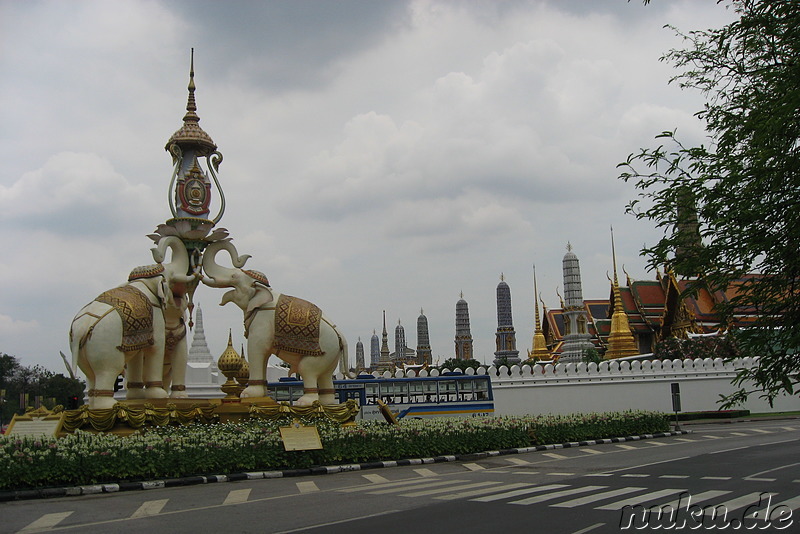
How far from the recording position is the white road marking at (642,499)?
30.6 feet

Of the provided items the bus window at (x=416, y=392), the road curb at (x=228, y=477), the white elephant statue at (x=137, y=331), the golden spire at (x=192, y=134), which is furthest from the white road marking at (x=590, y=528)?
the bus window at (x=416, y=392)

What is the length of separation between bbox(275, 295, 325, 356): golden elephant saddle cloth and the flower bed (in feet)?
5.47

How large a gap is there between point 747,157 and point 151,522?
853 cm

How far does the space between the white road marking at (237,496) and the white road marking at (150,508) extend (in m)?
0.91

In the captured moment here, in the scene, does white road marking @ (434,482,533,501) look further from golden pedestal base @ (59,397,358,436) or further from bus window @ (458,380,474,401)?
bus window @ (458,380,474,401)

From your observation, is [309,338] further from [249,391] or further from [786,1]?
[786,1]

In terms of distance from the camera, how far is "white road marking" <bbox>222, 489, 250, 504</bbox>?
10.7m

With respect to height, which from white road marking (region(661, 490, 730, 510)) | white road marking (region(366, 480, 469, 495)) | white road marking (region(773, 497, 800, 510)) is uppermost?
white road marking (region(366, 480, 469, 495))

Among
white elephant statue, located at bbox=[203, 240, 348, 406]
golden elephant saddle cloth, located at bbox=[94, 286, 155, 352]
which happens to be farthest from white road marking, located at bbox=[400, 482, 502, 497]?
golden elephant saddle cloth, located at bbox=[94, 286, 155, 352]

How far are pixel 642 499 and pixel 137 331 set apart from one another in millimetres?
10276

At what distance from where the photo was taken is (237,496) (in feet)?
36.8

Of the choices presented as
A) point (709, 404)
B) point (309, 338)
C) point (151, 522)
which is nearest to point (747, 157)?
point (151, 522)

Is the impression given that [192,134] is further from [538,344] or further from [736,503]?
[538,344]

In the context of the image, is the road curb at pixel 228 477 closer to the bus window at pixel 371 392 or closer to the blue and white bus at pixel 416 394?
the blue and white bus at pixel 416 394
